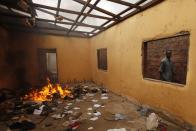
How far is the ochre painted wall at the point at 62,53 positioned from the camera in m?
7.78

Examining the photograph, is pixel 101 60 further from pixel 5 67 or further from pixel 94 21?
pixel 5 67

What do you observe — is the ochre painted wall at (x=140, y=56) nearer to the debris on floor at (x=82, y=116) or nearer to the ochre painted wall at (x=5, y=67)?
the debris on floor at (x=82, y=116)

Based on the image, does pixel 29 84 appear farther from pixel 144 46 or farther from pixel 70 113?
pixel 144 46

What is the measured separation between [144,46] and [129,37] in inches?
34.5


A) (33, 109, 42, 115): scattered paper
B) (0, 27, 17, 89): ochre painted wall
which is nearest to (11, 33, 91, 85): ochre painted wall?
(0, 27, 17, 89): ochre painted wall

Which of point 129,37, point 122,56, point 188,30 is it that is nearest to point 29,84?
point 122,56

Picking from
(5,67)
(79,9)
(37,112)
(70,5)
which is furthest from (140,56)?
(5,67)

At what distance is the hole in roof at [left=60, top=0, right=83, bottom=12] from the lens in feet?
15.7

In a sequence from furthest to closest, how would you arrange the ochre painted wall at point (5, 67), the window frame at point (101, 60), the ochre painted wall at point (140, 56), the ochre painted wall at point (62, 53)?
the window frame at point (101, 60) → the ochre painted wall at point (62, 53) → the ochre painted wall at point (5, 67) → the ochre painted wall at point (140, 56)

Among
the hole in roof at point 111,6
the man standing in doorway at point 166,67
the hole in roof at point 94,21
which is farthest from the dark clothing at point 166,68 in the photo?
the hole in roof at point 94,21

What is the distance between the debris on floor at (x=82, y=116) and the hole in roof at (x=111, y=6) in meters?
3.59

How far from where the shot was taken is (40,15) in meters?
6.29

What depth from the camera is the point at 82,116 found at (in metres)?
4.30

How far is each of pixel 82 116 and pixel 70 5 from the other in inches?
157
